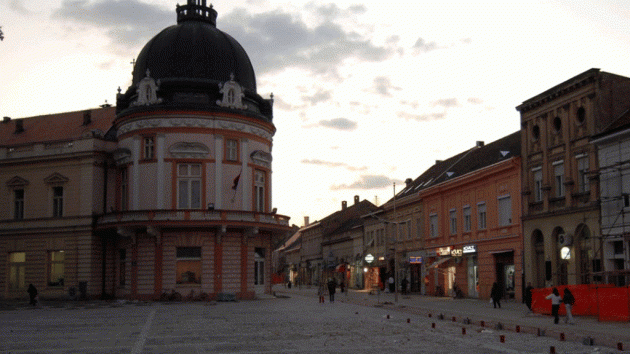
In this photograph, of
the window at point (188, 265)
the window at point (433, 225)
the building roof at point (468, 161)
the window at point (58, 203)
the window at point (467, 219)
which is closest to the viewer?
the building roof at point (468, 161)

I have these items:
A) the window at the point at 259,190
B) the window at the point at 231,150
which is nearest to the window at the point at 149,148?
the window at the point at 231,150

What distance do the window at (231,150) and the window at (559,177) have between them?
22680 millimetres

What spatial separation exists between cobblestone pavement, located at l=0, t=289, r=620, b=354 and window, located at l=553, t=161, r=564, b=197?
502 inches

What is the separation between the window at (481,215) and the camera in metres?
49.7

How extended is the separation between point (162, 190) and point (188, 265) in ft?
18.0

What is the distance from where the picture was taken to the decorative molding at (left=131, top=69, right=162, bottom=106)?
52.1 m

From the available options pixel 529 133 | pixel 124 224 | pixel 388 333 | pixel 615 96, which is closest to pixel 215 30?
pixel 124 224

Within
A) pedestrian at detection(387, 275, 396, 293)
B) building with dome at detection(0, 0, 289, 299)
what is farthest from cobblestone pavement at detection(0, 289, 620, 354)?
pedestrian at detection(387, 275, 396, 293)

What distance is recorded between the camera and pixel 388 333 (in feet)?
77.2

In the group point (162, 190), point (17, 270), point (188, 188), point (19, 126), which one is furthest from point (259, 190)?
point (19, 126)

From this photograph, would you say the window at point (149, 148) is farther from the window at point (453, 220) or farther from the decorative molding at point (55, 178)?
the window at point (453, 220)

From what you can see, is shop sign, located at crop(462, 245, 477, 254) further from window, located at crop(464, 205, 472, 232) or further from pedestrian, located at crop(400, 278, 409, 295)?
pedestrian, located at crop(400, 278, 409, 295)

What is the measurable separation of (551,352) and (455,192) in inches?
1476

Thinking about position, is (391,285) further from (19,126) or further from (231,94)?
(19,126)
